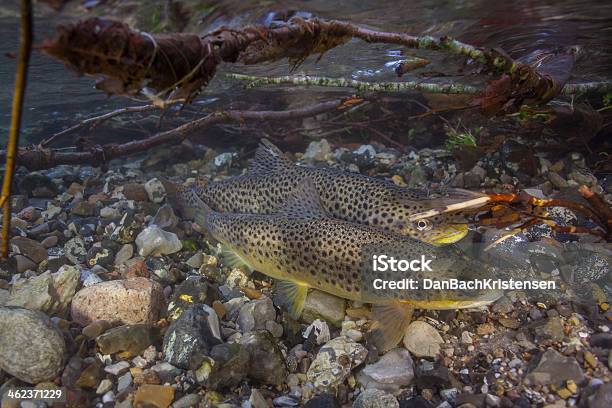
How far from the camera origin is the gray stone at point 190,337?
3873 mm

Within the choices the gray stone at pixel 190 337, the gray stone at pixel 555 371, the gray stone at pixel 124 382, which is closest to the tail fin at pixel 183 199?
the gray stone at pixel 190 337

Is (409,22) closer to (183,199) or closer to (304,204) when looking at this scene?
(304,204)

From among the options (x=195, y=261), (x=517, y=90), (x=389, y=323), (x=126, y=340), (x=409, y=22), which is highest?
(x=409, y=22)

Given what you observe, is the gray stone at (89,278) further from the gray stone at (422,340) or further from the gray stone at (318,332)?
the gray stone at (422,340)

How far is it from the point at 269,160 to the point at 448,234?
3.42 meters

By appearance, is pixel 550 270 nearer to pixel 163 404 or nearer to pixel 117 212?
pixel 163 404

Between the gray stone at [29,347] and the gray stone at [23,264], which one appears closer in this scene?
the gray stone at [29,347]

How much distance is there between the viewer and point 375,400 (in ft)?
10.9

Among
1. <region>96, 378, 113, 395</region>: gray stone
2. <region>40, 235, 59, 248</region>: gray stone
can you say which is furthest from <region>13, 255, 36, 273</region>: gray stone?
<region>96, 378, 113, 395</region>: gray stone

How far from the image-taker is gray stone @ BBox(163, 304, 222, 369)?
12.7 feet

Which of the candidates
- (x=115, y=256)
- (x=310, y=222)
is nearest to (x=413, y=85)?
(x=310, y=222)

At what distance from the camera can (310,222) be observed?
5277mm

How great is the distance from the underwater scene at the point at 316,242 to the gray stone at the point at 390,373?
2 centimetres

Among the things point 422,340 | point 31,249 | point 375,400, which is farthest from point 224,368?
point 31,249
